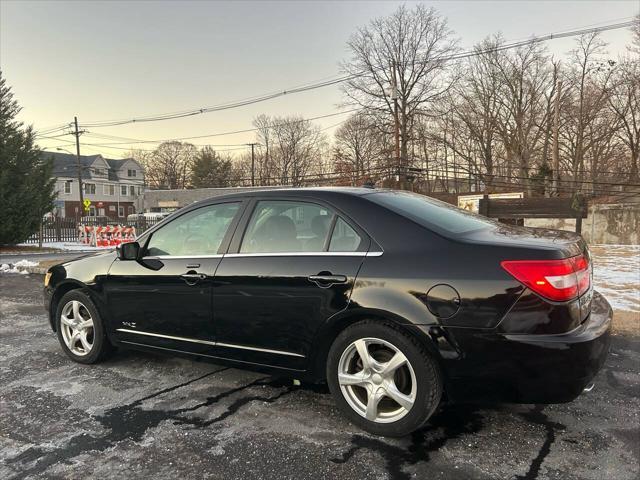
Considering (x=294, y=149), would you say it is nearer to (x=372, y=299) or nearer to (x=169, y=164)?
(x=169, y=164)

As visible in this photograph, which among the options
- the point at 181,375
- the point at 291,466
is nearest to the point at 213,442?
the point at 291,466

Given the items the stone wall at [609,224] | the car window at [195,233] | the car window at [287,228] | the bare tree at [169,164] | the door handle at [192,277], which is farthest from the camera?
the bare tree at [169,164]

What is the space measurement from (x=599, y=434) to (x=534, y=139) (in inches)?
1738

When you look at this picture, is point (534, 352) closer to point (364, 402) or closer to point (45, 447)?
point (364, 402)

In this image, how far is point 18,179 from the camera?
19.4m

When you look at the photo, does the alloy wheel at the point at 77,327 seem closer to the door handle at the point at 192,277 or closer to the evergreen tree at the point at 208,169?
the door handle at the point at 192,277

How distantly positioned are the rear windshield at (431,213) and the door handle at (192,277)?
137cm

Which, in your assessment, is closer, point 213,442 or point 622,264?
point 213,442

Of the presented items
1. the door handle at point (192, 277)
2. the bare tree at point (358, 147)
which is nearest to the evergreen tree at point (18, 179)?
the bare tree at point (358, 147)

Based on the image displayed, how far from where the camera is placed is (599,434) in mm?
2926

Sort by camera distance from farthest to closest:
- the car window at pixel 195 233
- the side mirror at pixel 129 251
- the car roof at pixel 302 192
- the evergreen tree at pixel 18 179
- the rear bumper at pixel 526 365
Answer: the evergreen tree at pixel 18 179 → the side mirror at pixel 129 251 → the car window at pixel 195 233 → the car roof at pixel 302 192 → the rear bumper at pixel 526 365

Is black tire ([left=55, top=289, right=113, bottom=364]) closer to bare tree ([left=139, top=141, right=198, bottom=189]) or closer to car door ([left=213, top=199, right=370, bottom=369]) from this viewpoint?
car door ([left=213, top=199, right=370, bottom=369])

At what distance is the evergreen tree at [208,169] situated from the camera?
78.0 m

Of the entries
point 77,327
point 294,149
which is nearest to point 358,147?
point 294,149
